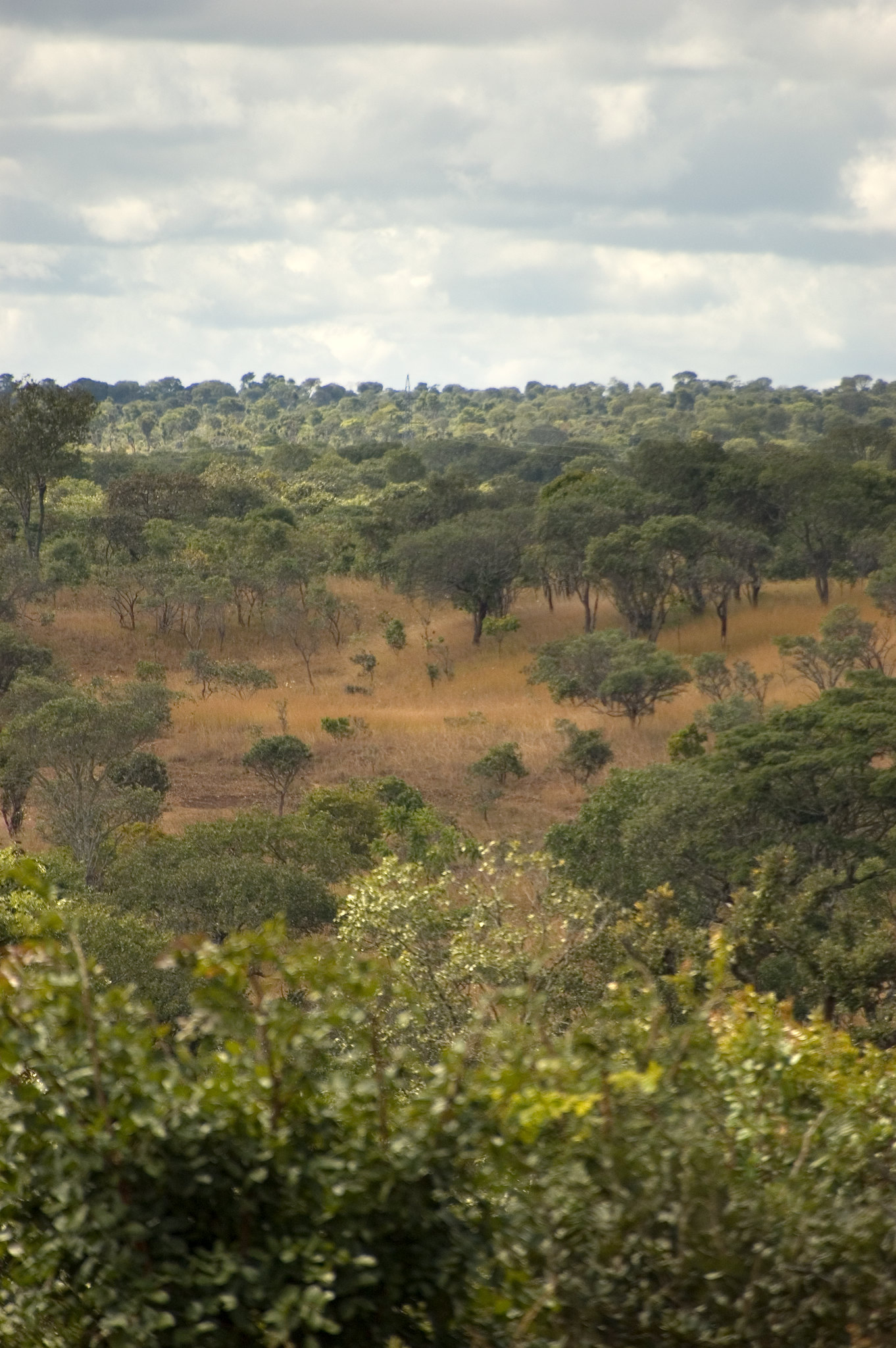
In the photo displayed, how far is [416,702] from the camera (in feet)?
137

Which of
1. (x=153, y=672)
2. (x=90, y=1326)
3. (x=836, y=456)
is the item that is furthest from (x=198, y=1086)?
(x=836, y=456)

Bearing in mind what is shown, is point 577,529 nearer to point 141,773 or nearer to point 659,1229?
point 141,773

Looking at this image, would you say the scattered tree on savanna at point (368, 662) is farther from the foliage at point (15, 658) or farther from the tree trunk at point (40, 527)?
the tree trunk at point (40, 527)

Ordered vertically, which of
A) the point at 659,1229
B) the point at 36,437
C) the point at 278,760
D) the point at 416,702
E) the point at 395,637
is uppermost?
the point at 36,437

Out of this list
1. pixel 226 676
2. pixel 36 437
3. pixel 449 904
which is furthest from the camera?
pixel 36 437

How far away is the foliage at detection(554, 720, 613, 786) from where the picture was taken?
3325 cm

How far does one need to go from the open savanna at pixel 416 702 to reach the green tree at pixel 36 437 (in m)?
5.83

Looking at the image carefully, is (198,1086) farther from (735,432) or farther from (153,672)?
(735,432)

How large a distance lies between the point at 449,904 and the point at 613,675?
70.2 ft

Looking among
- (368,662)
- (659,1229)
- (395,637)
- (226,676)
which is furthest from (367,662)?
(659,1229)

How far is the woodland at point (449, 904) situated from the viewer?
4465 millimetres

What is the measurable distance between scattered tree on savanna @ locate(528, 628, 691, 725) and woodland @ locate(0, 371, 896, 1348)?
0.46 ft

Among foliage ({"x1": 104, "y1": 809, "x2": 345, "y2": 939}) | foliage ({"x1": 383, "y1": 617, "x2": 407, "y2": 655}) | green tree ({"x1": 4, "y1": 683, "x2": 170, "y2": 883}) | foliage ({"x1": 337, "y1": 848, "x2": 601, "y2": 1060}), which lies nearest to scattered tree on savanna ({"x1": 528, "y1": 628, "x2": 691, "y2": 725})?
foliage ({"x1": 383, "y1": 617, "x2": 407, "y2": 655})

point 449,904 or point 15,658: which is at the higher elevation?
point 15,658
